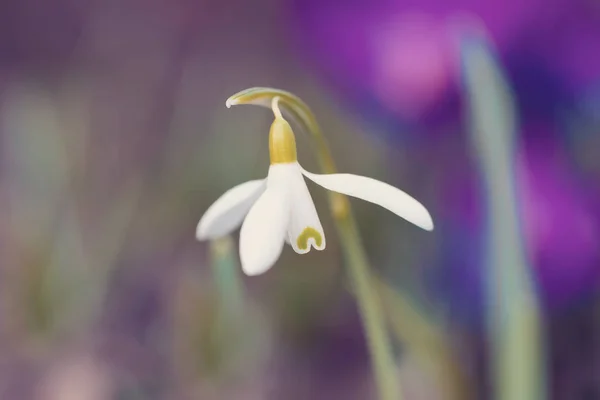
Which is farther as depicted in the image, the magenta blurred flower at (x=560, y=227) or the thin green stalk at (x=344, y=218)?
the magenta blurred flower at (x=560, y=227)

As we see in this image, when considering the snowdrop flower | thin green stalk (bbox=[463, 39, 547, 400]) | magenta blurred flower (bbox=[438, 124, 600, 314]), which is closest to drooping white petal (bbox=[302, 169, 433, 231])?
the snowdrop flower

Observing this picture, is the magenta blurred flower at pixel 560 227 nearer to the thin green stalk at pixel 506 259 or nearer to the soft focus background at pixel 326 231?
the soft focus background at pixel 326 231

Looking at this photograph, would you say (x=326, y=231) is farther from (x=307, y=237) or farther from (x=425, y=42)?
(x=307, y=237)

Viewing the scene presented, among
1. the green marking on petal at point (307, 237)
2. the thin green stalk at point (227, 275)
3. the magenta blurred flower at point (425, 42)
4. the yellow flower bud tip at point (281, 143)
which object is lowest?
the thin green stalk at point (227, 275)

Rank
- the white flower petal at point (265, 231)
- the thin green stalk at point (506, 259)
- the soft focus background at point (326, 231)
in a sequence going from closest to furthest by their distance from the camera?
the white flower petal at point (265, 231)
the thin green stalk at point (506, 259)
the soft focus background at point (326, 231)

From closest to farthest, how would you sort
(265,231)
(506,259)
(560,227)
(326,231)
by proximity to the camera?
(265,231) → (506,259) → (560,227) → (326,231)

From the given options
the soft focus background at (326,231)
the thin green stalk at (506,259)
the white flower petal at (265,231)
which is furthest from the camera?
the soft focus background at (326,231)

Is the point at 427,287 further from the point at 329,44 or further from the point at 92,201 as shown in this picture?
the point at 92,201

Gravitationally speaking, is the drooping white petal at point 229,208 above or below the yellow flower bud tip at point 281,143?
below

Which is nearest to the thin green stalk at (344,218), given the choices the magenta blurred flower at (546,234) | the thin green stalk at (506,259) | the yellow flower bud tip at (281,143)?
the yellow flower bud tip at (281,143)

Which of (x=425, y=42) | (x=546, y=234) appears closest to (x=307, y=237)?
(x=546, y=234)
